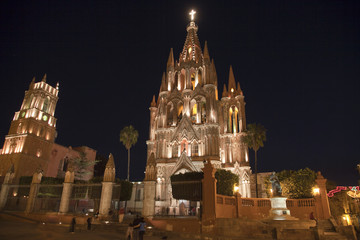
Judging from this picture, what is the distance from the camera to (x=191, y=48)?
2170 inches

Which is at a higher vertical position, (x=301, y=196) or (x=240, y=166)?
(x=240, y=166)

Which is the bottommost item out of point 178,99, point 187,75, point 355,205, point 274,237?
point 274,237

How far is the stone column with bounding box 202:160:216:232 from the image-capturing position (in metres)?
17.3

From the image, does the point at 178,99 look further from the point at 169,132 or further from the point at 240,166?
the point at 240,166

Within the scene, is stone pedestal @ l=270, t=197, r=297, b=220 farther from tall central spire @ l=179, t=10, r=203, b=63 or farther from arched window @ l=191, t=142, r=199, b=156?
tall central spire @ l=179, t=10, r=203, b=63

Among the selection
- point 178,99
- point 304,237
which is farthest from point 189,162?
point 304,237

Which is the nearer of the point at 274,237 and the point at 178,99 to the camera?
the point at 274,237

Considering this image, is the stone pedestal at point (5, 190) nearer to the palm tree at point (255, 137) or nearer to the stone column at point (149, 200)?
the stone column at point (149, 200)

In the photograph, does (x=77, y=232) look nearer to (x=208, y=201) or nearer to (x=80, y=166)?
(x=208, y=201)

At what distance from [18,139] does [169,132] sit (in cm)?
2676

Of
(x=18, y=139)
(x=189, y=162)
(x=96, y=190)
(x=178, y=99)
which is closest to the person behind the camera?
(x=96, y=190)

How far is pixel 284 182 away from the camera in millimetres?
30109

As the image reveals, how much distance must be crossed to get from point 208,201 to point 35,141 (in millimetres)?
38526

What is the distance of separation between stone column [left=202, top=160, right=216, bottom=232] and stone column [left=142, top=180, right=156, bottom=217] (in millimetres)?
4355
